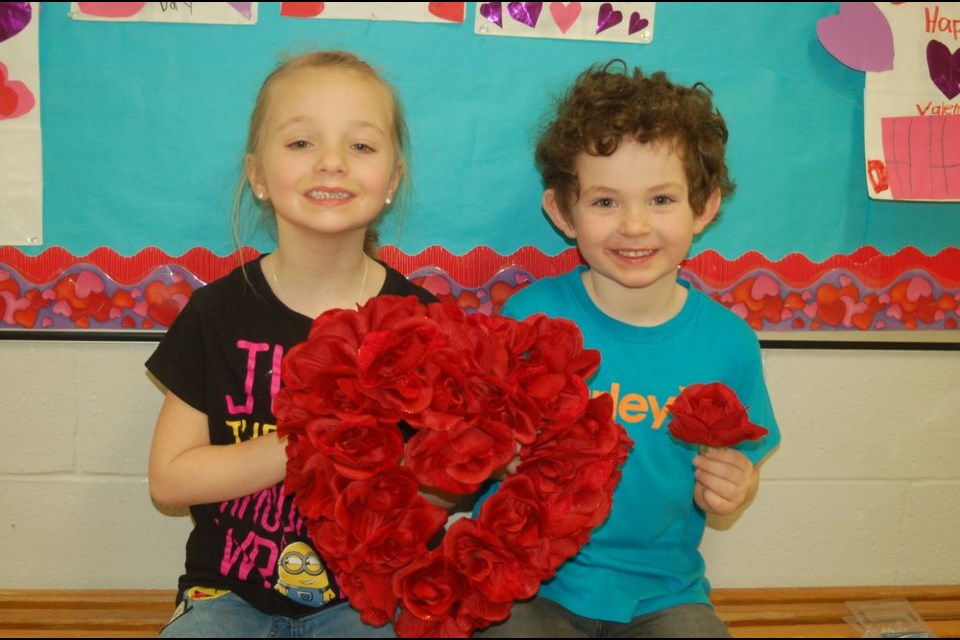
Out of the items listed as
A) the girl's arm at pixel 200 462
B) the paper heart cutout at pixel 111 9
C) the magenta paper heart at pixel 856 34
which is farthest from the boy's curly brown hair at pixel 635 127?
the paper heart cutout at pixel 111 9

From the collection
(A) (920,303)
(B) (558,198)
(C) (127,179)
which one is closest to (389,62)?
(B) (558,198)

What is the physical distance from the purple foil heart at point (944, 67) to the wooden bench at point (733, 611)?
1168 mm

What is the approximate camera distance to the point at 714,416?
1255mm

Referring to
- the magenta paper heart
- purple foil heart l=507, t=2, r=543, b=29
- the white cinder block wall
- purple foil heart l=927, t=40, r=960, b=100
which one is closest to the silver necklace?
the white cinder block wall

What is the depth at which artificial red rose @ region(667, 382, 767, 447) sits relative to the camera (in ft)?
4.09

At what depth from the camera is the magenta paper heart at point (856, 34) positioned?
1784mm

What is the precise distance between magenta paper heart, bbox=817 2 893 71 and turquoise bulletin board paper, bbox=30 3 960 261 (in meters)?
0.02

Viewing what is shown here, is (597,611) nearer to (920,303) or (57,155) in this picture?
(920,303)

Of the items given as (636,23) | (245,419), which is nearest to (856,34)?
(636,23)

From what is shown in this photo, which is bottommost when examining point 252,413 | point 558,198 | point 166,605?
point 166,605

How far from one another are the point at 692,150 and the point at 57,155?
1.26 metres

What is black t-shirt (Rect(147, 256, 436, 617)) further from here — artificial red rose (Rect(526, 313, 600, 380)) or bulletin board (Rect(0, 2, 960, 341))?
artificial red rose (Rect(526, 313, 600, 380))

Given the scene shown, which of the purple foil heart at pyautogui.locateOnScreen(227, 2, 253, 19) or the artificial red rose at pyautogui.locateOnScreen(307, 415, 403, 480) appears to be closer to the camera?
the artificial red rose at pyautogui.locateOnScreen(307, 415, 403, 480)

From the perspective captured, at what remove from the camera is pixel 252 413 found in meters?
1.54
